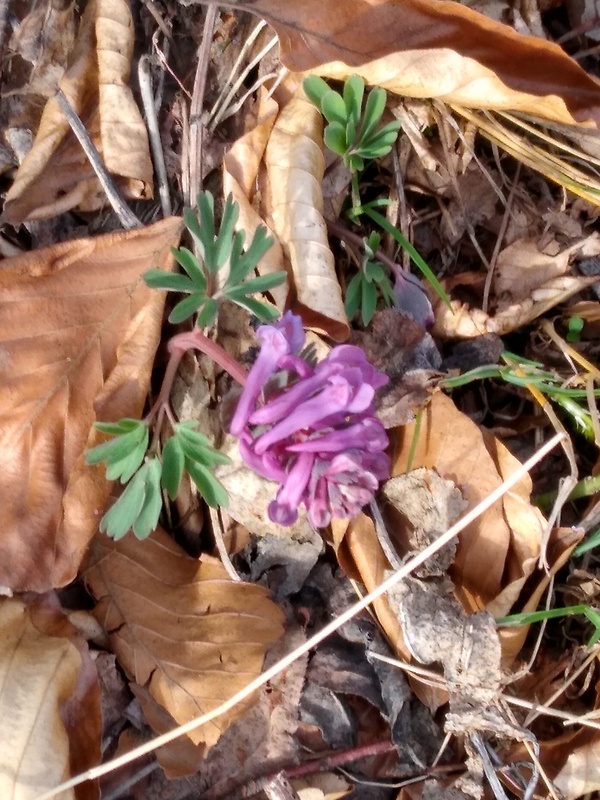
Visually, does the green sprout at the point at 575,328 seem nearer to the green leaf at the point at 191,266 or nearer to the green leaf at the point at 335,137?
the green leaf at the point at 335,137

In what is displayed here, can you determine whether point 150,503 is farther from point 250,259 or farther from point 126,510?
point 250,259

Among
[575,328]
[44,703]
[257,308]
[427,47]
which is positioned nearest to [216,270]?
[257,308]

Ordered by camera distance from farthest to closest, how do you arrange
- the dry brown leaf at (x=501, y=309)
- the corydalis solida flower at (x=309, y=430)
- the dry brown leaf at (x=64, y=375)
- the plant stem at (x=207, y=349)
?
the dry brown leaf at (x=501, y=309) → the dry brown leaf at (x=64, y=375) → the plant stem at (x=207, y=349) → the corydalis solida flower at (x=309, y=430)

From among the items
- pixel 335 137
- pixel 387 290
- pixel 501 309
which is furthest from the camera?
pixel 501 309

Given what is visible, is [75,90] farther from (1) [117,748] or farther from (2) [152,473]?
(1) [117,748]

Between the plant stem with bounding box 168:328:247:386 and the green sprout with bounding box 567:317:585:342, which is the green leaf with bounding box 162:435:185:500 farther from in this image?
the green sprout with bounding box 567:317:585:342

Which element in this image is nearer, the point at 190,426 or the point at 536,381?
the point at 190,426

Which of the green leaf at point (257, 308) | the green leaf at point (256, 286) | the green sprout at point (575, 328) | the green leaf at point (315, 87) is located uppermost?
the green leaf at point (315, 87)

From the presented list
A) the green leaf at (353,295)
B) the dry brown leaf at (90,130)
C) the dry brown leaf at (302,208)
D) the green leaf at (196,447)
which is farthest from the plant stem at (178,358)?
the dry brown leaf at (90,130)
